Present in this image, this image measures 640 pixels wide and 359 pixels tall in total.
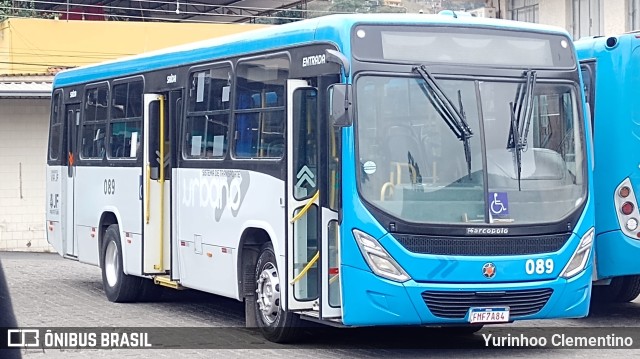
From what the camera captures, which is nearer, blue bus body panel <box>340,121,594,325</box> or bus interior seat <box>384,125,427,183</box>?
blue bus body panel <box>340,121,594,325</box>

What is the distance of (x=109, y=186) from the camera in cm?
1451

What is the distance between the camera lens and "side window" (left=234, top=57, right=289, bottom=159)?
10.1m

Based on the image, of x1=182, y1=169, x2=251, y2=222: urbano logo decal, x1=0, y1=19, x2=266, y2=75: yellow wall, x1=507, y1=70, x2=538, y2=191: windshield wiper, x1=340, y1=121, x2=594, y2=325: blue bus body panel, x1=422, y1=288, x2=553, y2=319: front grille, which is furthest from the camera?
x1=0, y1=19, x2=266, y2=75: yellow wall

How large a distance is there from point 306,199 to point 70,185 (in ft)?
23.5

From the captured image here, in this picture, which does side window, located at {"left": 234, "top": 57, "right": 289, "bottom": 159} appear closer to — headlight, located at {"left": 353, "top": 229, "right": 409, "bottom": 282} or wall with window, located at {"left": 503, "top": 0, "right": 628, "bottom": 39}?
headlight, located at {"left": 353, "top": 229, "right": 409, "bottom": 282}

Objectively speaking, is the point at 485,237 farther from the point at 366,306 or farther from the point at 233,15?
the point at 233,15

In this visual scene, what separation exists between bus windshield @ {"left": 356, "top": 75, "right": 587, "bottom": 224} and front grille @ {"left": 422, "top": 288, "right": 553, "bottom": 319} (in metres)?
0.59

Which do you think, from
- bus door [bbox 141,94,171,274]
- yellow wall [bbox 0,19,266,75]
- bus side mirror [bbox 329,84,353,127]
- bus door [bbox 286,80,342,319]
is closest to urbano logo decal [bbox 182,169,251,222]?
bus door [bbox 141,94,171,274]

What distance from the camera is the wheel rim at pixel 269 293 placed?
10.2 m

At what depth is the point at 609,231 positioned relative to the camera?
11.2 metres

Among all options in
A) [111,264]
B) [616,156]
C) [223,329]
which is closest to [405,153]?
[616,156]

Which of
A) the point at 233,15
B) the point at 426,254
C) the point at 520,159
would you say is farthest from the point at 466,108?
the point at 233,15

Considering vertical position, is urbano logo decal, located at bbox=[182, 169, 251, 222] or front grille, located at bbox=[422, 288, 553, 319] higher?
urbano logo decal, located at bbox=[182, 169, 251, 222]

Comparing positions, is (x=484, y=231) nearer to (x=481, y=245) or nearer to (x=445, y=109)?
(x=481, y=245)
